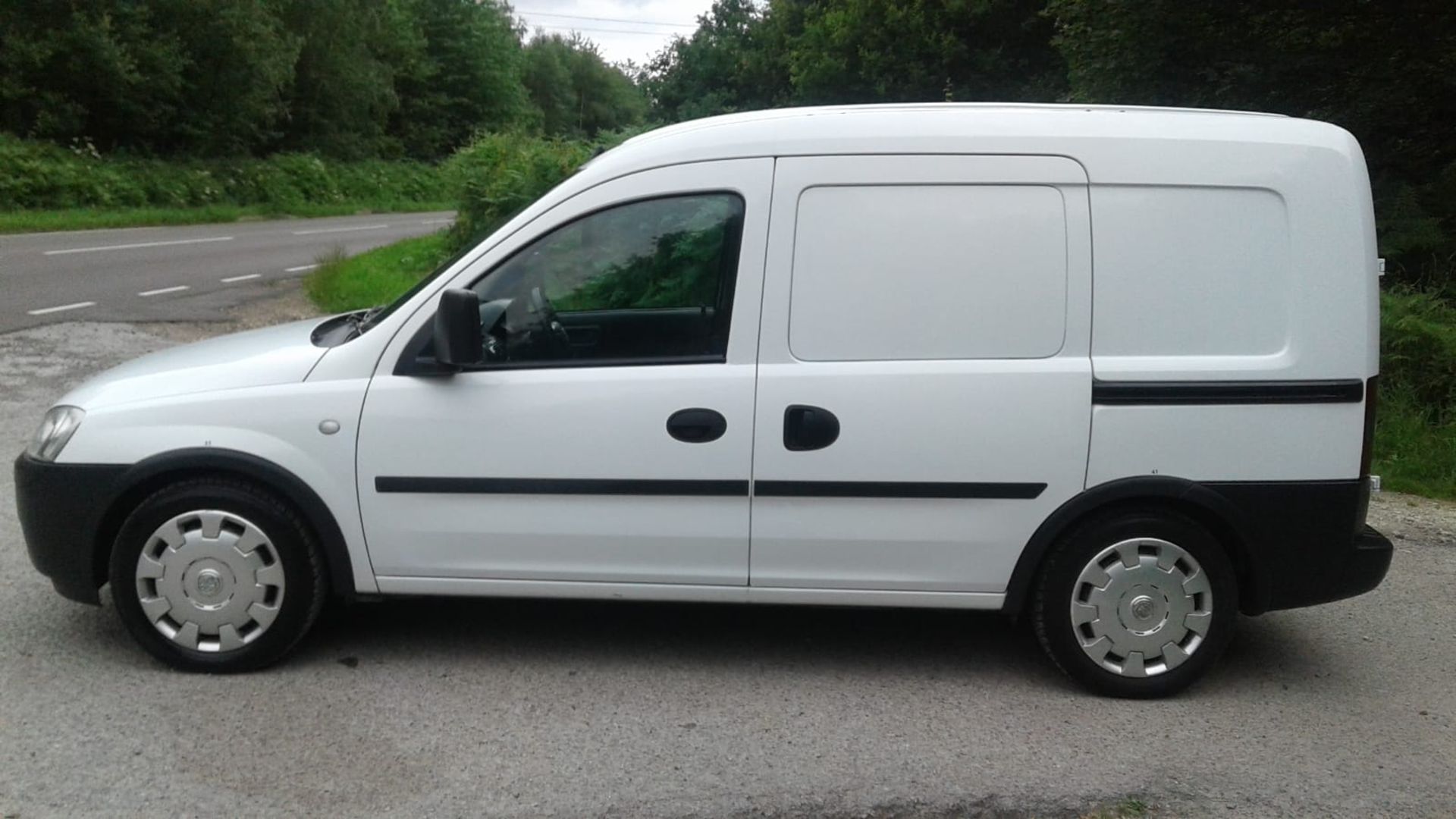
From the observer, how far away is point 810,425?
4.32m

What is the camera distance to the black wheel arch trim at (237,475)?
4371mm

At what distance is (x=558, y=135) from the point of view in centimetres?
1625

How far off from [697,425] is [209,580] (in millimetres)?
1766

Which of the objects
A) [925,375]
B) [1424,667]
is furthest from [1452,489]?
[925,375]

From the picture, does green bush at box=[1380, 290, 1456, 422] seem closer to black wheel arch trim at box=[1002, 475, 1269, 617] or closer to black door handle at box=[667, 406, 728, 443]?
black wheel arch trim at box=[1002, 475, 1269, 617]

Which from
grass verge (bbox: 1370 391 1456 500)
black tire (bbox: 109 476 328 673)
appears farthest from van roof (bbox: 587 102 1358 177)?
grass verge (bbox: 1370 391 1456 500)

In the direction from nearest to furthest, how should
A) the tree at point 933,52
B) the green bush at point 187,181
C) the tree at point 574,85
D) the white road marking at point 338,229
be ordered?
the tree at point 933,52
the green bush at point 187,181
the white road marking at point 338,229
the tree at point 574,85

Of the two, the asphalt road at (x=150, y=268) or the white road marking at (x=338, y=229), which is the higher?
the white road marking at (x=338, y=229)

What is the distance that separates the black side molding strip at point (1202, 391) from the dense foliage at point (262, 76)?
15.0 m

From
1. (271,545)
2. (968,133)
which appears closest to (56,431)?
(271,545)

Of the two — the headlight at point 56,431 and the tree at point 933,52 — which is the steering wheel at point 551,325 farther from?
the tree at point 933,52

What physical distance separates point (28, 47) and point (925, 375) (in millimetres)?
30113

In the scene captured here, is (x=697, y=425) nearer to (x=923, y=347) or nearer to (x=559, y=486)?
(x=559, y=486)

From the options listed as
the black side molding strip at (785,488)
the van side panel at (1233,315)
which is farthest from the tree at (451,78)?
the van side panel at (1233,315)
